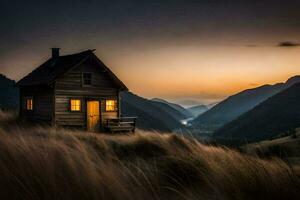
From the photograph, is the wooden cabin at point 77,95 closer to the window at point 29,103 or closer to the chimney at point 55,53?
the window at point 29,103

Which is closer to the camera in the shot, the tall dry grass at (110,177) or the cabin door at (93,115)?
the tall dry grass at (110,177)

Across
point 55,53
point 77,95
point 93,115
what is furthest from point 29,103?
point 93,115

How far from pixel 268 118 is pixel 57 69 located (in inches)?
6089

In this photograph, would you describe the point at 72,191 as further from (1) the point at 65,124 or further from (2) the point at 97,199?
(1) the point at 65,124

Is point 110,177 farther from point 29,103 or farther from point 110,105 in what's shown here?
point 29,103

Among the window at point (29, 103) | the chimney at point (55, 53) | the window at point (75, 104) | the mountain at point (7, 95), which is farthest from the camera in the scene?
the mountain at point (7, 95)

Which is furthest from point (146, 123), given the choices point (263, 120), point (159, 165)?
point (159, 165)

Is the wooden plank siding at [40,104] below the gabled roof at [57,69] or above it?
below

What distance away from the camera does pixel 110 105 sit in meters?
30.4

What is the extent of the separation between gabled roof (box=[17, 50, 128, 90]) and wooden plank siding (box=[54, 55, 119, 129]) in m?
0.49

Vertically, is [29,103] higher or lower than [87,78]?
lower

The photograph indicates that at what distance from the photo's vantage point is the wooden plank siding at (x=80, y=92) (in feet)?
90.6

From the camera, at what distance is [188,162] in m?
6.52

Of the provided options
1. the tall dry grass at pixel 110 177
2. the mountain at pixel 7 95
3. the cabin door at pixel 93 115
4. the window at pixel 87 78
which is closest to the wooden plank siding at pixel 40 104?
the window at pixel 87 78
